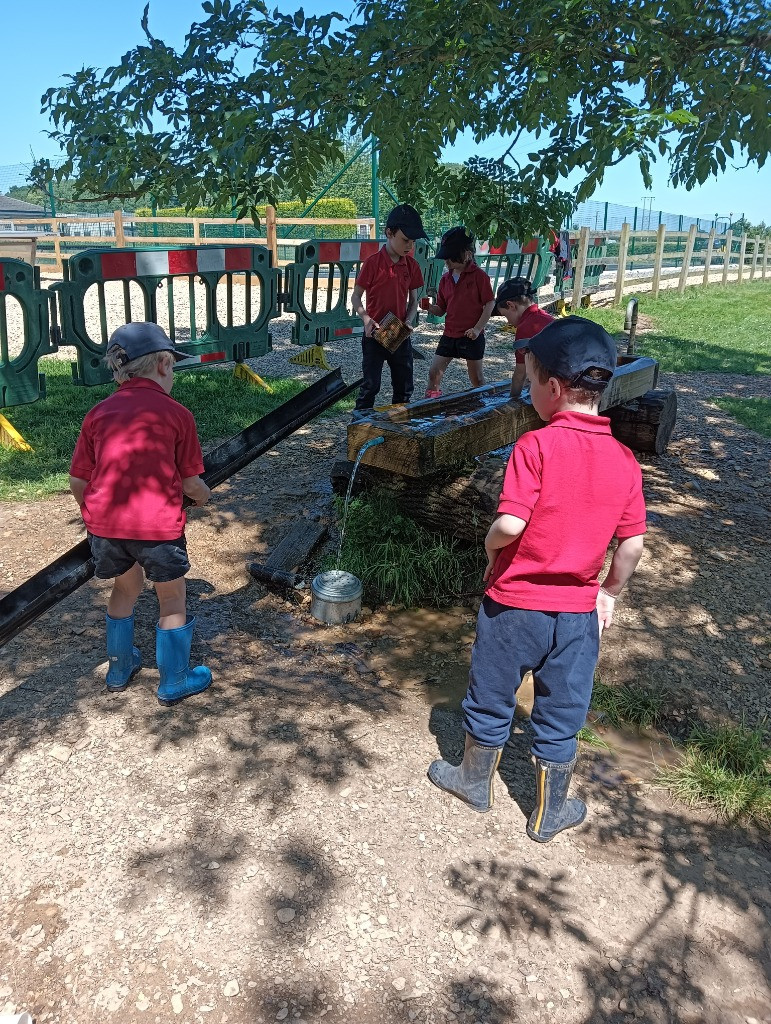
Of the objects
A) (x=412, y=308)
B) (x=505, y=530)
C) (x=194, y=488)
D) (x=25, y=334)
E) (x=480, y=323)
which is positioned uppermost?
(x=412, y=308)

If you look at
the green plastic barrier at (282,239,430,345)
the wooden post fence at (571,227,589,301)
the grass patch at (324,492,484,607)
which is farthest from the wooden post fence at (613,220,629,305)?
the grass patch at (324,492,484,607)

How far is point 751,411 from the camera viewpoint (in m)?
8.02

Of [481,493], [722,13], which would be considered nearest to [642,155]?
[722,13]

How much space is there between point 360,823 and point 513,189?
4.61 meters

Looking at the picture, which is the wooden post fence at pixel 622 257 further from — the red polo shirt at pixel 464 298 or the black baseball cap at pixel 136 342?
the black baseball cap at pixel 136 342

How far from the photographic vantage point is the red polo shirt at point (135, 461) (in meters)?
2.78

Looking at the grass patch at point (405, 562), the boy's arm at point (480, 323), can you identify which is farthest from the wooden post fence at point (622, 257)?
the grass patch at point (405, 562)

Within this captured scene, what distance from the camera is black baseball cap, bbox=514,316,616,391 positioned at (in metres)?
2.21

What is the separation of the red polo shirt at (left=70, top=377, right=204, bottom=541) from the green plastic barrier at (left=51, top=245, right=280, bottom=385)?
12.1 feet

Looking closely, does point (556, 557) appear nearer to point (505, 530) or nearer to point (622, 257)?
point (505, 530)

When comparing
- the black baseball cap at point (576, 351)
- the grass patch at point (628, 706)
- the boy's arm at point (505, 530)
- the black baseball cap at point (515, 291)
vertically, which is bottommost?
the grass patch at point (628, 706)

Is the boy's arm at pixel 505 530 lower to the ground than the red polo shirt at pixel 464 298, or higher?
lower

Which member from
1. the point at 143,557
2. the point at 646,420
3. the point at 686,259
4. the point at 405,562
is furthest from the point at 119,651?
the point at 686,259

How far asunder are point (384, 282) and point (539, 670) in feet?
13.5
